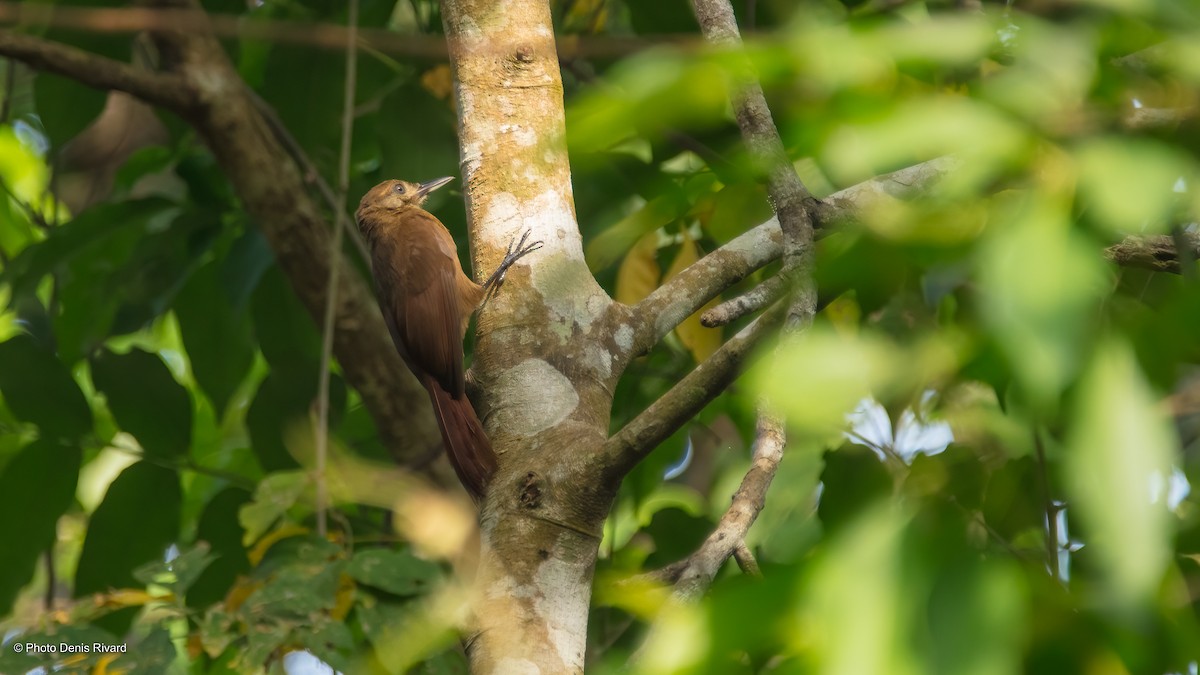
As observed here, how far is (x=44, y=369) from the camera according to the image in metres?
3.10

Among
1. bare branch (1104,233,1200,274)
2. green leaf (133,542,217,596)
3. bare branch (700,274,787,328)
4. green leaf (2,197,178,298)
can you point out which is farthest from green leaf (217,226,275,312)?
bare branch (1104,233,1200,274)

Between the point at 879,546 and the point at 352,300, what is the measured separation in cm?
337

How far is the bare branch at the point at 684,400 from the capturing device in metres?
1.61

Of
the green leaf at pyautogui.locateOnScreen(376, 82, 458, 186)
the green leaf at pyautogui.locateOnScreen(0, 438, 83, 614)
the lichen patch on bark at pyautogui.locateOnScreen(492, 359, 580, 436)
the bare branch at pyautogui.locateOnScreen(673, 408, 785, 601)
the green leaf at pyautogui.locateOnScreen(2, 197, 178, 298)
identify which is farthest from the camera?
the green leaf at pyautogui.locateOnScreen(376, 82, 458, 186)

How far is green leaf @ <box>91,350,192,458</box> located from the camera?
3221mm

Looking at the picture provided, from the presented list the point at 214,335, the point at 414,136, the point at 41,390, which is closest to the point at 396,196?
the point at 414,136

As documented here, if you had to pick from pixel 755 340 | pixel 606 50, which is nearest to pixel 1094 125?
pixel 606 50

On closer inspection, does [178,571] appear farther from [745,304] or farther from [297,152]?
[297,152]

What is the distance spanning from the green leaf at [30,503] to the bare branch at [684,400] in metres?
2.08

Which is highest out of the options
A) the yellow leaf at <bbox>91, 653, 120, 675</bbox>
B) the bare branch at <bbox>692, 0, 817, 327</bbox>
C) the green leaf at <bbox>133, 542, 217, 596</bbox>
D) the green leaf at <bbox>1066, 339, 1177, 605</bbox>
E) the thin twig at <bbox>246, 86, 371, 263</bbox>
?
the green leaf at <bbox>1066, 339, 1177, 605</bbox>

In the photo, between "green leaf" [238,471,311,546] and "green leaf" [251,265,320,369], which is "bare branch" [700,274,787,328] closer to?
"green leaf" [238,471,311,546]

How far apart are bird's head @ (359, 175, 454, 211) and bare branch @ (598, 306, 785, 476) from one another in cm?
253

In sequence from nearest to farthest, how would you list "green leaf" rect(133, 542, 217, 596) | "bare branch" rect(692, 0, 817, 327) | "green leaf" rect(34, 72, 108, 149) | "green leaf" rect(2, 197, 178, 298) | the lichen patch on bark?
"bare branch" rect(692, 0, 817, 327)
the lichen patch on bark
"green leaf" rect(133, 542, 217, 596)
"green leaf" rect(2, 197, 178, 298)
"green leaf" rect(34, 72, 108, 149)

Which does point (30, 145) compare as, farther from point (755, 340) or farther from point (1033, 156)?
point (1033, 156)
